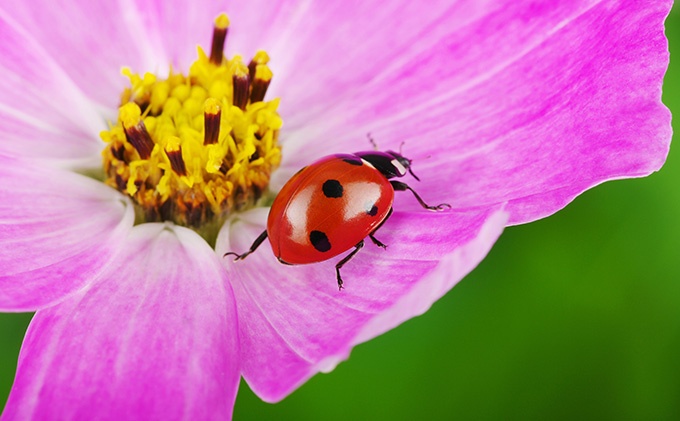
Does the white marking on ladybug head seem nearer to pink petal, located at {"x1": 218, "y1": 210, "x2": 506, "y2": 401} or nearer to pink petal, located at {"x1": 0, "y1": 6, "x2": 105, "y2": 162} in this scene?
pink petal, located at {"x1": 218, "y1": 210, "x2": 506, "y2": 401}

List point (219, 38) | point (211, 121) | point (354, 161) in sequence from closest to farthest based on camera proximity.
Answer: point (354, 161), point (211, 121), point (219, 38)

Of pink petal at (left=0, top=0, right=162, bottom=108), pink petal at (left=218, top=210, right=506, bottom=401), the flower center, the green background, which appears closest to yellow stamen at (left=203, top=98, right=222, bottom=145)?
the flower center

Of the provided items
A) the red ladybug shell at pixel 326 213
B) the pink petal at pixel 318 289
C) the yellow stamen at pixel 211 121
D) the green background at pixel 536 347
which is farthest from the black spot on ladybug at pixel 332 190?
the green background at pixel 536 347

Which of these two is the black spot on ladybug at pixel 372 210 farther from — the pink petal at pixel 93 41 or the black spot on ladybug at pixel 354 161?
the pink petal at pixel 93 41

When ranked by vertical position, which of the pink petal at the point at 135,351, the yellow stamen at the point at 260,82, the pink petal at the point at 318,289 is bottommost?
the pink petal at the point at 135,351

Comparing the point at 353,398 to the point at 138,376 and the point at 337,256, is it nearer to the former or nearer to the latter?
the point at 337,256

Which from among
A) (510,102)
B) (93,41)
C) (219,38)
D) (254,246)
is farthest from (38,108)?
(510,102)

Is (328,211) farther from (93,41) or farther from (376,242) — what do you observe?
(93,41)
